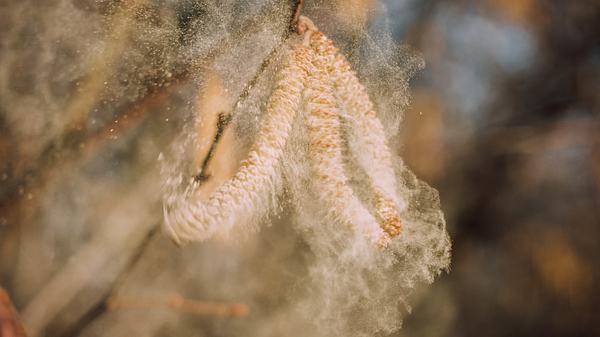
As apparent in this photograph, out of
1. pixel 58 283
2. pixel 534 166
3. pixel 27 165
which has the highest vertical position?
pixel 534 166

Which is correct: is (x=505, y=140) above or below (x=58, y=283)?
above

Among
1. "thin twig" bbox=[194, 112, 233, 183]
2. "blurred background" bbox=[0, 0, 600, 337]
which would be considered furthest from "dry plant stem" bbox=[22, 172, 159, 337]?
"thin twig" bbox=[194, 112, 233, 183]

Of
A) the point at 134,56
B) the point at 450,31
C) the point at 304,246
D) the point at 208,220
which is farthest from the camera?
the point at 450,31

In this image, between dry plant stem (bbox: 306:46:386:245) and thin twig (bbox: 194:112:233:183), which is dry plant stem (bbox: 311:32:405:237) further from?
thin twig (bbox: 194:112:233:183)

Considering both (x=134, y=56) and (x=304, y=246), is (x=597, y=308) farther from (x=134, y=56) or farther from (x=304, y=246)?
(x=134, y=56)

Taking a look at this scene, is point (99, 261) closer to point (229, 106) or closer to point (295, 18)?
point (229, 106)

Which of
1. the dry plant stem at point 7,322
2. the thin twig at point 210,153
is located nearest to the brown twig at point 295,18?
the thin twig at point 210,153

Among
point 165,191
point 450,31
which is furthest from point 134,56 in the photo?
point 450,31

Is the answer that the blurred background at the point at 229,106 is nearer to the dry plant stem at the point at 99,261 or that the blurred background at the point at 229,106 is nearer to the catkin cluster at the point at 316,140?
the dry plant stem at the point at 99,261
